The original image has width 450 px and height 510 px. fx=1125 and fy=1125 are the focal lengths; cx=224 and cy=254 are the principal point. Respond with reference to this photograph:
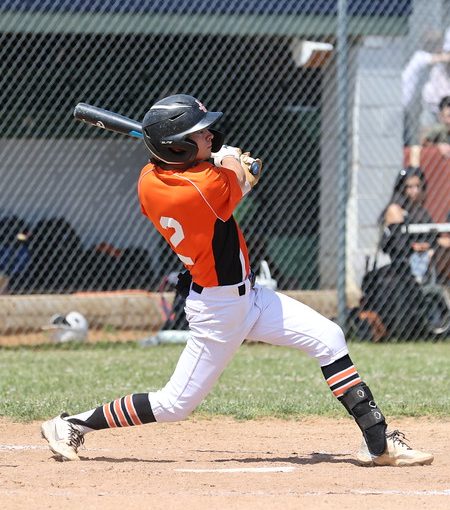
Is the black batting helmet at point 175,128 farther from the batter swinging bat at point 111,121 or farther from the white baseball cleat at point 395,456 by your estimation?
the white baseball cleat at point 395,456

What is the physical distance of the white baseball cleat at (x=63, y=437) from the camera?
5074 millimetres

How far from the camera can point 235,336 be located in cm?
486

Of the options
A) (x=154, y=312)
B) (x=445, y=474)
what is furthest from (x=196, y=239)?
(x=154, y=312)

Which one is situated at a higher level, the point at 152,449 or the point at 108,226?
the point at 152,449

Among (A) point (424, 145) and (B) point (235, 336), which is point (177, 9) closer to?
(A) point (424, 145)

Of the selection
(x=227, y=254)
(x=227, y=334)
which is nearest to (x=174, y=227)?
(x=227, y=254)

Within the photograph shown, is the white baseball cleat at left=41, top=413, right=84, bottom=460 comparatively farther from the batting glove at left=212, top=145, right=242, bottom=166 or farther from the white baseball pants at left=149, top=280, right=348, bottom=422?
the batting glove at left=212, top=145, right=242, bottom=166

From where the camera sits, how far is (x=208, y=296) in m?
4.82

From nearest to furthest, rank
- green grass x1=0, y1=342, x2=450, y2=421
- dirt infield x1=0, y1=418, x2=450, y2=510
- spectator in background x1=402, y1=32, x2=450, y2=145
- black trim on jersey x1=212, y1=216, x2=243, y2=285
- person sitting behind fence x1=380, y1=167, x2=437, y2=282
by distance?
dirt infield x1=0, y1=418, x2=450, y2=510 < black trim on jersey x1=212, y1=216, x2=243, y2=285 < green grass x1=0, y1=342, x2=450, y2=421 < person sitting behind fence x1=380, y1=167, x2=437, y2=282 < spectator in background x1=402, y1=32, x2=450, y2=145

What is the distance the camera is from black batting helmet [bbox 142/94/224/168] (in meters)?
4.66

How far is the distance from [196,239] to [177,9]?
660 centimetres

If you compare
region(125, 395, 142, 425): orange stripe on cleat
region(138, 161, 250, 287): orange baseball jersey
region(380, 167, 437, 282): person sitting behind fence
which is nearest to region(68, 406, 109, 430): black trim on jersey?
region(125, 395, 142, 425): orange stripe on cleat

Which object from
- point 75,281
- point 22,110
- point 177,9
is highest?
point 177,9

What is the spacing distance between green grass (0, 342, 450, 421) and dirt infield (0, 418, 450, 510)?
302 millimetres
